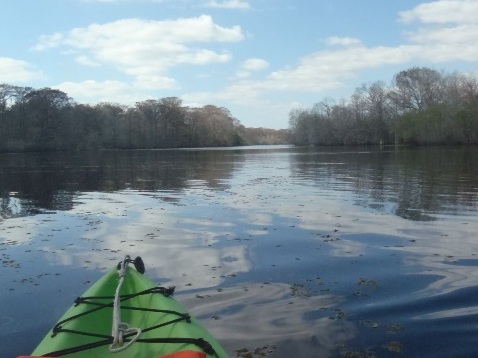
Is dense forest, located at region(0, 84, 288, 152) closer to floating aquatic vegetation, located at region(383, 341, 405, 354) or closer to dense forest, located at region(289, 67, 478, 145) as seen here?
dense forest, located at region(289, 67, 478, 145)

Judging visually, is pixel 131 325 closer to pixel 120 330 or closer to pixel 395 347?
pixel 120 330

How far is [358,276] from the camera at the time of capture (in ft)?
26.6

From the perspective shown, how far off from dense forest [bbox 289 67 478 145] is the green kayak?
8679 cm

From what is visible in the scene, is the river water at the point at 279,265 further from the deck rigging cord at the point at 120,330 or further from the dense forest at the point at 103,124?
the dense forest at the point at 103,124

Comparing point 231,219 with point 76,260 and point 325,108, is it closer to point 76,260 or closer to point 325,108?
point 76,260

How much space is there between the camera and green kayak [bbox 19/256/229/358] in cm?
413

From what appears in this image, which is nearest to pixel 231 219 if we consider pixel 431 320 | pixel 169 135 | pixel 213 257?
pixel 213 257

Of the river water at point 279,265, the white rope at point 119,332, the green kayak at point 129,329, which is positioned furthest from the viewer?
the river water at point 279,265

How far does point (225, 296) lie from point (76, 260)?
3.75 metres

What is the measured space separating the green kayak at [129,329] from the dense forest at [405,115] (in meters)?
86.8

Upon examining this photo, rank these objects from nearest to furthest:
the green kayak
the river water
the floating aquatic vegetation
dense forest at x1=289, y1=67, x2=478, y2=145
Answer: the green kayak < the floating aquatic vegetation < the river water < dense forest at x1=289, y1=67, x2=478, y2=145

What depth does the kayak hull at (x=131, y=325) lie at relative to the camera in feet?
13.6

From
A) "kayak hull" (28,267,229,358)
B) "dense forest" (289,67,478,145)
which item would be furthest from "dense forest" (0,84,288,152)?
"kayak hull" (28,267,229,358)

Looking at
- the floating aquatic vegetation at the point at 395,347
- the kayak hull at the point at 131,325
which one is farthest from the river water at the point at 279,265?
the kayak hull at the point at 131,325
